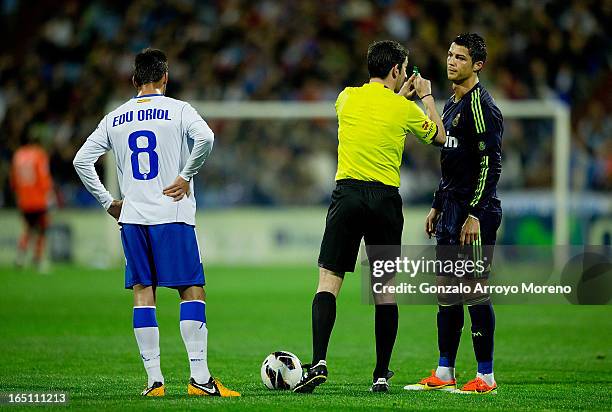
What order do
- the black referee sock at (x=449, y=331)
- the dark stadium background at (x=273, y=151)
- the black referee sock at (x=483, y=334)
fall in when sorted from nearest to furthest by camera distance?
the black referee sock at (x=483, y=334) < the black referee sock at (x=449, y=331) < the dark stadium background at (x=273, y=151)

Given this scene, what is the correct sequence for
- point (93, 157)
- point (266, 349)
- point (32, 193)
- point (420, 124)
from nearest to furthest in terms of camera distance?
point (420, 124)
point (93, 157)
point (266, 349)
point (32, 193)

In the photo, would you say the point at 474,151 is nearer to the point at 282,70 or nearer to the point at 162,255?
the point at 162,255

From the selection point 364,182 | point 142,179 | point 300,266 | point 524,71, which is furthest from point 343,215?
point 524,71

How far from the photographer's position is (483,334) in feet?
25.6

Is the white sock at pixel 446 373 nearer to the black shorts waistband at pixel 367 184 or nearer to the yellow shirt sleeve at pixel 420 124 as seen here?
the black shorts waistband at pixel 367 184

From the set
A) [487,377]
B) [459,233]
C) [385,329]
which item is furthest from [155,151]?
[487,377]

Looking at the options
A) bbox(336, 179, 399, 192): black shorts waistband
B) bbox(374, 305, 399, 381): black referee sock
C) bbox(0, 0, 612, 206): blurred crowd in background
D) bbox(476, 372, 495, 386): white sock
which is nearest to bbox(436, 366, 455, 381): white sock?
bbox(476, 372, 495, 386): white sock

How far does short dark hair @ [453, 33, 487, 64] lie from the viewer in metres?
7.92

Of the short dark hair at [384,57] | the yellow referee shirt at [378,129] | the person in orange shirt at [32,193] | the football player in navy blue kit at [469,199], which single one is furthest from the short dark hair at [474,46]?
the person in orange shirt at [32,193]

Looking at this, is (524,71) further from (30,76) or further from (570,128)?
(30,76)

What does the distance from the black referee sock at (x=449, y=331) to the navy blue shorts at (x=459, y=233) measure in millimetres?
430

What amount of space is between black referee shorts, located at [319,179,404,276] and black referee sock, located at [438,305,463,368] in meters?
0.75

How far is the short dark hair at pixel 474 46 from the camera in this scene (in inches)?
312

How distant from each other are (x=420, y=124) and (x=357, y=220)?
0.77 metres
